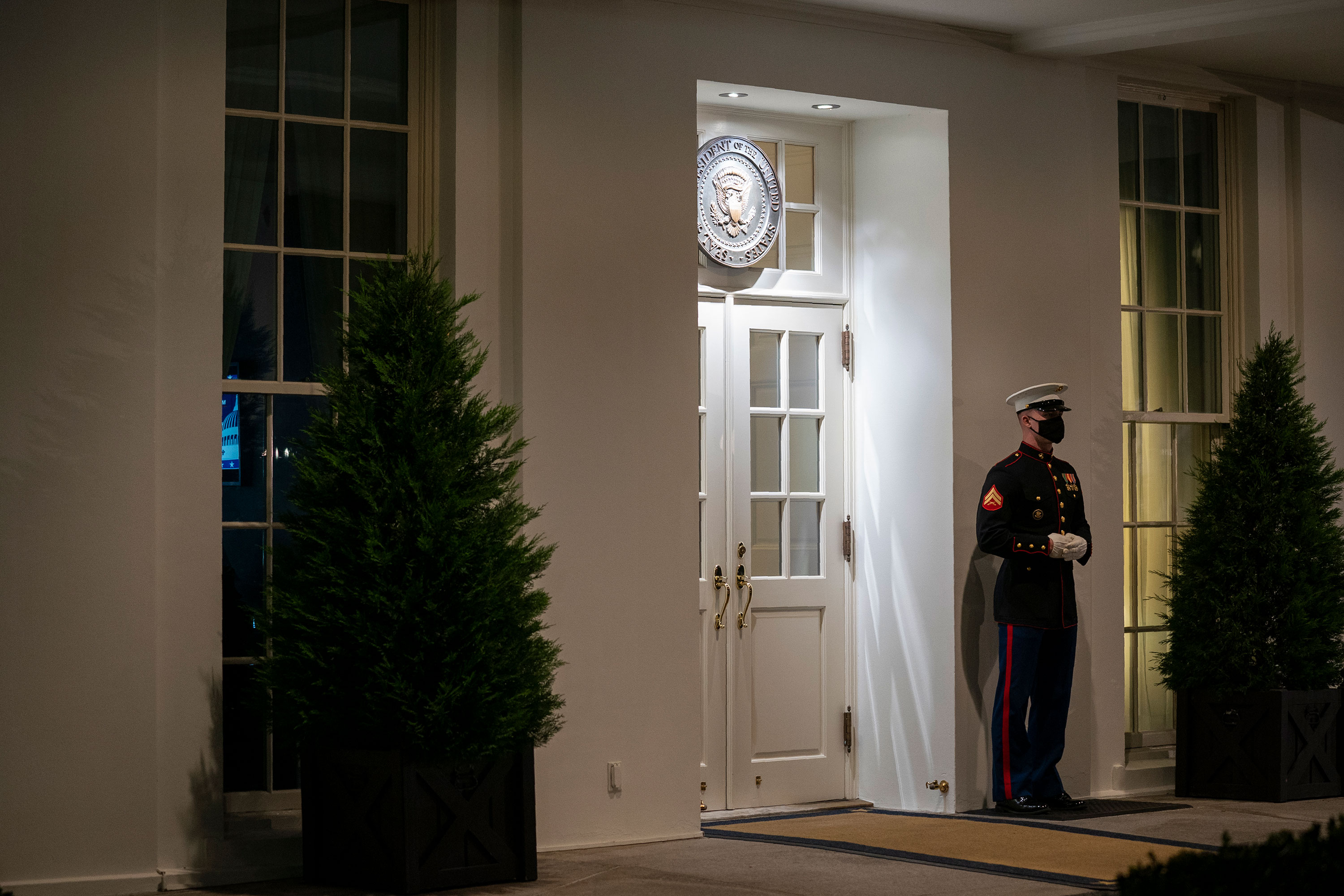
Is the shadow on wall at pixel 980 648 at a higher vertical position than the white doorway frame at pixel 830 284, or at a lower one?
lower

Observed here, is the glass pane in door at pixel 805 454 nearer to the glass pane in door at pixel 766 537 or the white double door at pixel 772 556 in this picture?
the white double door at pixel 772 556

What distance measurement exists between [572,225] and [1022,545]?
2201 mm

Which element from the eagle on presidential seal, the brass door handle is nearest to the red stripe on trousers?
the brass door handle

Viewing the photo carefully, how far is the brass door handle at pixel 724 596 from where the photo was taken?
5996 millimetres

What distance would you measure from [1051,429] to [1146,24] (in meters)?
1.73

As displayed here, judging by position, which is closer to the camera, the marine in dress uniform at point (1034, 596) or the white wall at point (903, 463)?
the marine in dress uniform at point (1034, 596)

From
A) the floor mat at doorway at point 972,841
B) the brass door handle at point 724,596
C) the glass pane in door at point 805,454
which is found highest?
the glass pane in door at point 805,454

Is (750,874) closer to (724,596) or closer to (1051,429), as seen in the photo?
(724,596)

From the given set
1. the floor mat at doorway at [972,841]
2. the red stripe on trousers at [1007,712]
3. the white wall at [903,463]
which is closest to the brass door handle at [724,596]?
the white wall at [903,463]

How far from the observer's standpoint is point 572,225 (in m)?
5.32

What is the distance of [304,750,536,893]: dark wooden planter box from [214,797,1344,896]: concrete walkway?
8 centimetres

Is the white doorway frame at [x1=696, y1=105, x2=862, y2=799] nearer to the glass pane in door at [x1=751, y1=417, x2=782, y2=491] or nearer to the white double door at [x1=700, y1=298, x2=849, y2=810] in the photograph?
the white double door at [x1=700, y1=298, x2=849, y2=810]

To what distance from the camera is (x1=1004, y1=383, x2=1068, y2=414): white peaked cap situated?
592 centimetres

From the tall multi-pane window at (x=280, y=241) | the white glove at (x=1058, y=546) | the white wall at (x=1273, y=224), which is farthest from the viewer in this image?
the white wall at (x=1273, y=224)
